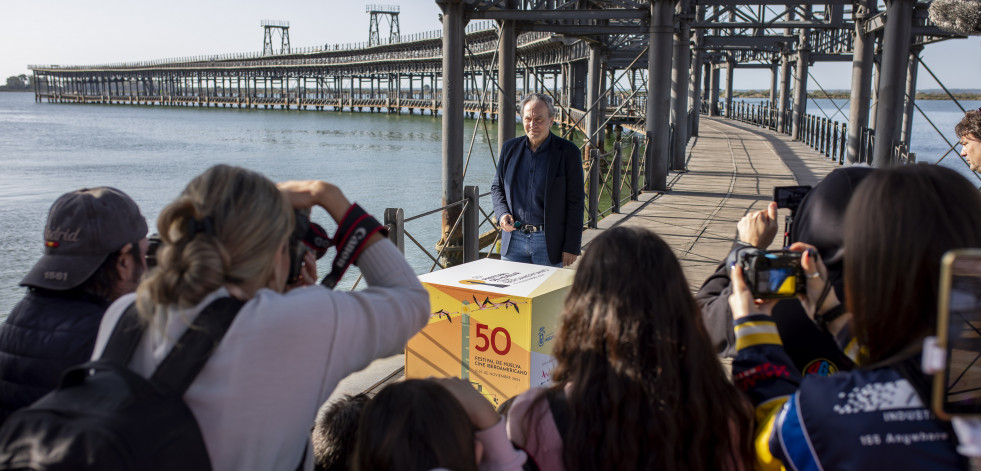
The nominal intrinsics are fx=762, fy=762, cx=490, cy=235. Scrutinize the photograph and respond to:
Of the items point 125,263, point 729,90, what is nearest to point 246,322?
point 125,263

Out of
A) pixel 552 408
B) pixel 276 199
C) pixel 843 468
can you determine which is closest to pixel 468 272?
pixel 552 408

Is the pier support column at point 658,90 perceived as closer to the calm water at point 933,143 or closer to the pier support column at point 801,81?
the calm water at point 933,143

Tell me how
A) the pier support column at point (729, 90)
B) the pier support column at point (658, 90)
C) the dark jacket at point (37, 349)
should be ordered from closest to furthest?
the dark jacket at point (37, 349)
the pier support column at point (658, 90)
the pier support column at point (729, 90)

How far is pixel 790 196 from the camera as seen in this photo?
7.86 ft

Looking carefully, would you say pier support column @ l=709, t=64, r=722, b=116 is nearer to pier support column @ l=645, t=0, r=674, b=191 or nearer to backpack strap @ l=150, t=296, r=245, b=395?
pier support column @ l=645, t=0, r=674, b=191

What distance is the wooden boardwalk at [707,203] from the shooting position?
271 inches

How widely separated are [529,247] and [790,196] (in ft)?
8.86

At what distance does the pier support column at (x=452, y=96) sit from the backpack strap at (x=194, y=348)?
28.2 ft

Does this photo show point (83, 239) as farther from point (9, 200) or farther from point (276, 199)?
point (9, 200)

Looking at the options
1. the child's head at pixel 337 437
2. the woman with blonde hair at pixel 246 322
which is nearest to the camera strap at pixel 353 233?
the woman with blonde hair at pixel 246 322

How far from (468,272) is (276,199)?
186 centimetres

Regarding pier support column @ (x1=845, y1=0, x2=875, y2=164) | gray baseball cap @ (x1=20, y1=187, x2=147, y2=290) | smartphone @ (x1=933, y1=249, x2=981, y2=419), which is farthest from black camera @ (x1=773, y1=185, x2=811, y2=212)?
pier support column @ (x1=845, y1=0, x2=875, y2=164)

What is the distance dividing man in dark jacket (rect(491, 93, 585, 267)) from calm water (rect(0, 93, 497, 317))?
709 centimetres

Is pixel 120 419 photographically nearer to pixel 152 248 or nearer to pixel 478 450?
pixel 478 450
